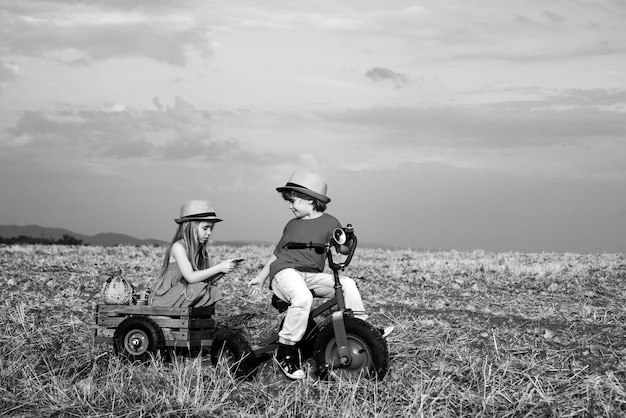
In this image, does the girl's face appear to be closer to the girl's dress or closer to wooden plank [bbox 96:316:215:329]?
the girl's dress

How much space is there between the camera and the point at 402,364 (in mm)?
7449

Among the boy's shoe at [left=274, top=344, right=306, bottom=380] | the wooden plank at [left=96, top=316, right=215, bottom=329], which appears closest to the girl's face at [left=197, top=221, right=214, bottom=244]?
the wooden plank at [left=96, top=316, right=215, bottom=329]

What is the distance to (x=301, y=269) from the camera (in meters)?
7.11

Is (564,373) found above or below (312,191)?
below

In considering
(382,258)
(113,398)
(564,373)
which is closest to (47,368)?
(113,398)

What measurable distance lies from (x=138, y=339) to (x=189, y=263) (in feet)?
2.80

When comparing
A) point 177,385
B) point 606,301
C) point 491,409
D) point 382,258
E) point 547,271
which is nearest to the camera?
point 491,409

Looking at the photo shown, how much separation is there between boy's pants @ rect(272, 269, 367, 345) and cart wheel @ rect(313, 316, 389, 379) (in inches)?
10.7

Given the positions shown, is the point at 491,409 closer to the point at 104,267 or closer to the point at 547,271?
the point at 547,271

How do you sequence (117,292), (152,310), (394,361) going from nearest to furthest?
(394,361) < (152,310) < (117,292)

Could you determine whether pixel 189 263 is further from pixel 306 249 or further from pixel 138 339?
pixel 306 249

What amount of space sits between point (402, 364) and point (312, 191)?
1.79m

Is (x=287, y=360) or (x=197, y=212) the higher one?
(x=197, y=212)

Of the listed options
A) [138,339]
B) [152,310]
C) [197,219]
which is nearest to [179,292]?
[152,310]
